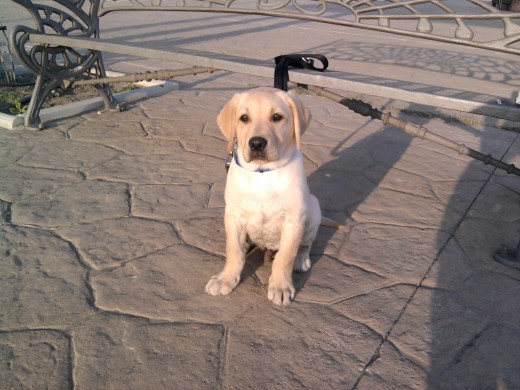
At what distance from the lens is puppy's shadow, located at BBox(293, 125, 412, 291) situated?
9.07 feet

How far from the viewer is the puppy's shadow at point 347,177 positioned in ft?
9.07

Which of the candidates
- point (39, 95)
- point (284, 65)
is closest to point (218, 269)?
point (284, 65)

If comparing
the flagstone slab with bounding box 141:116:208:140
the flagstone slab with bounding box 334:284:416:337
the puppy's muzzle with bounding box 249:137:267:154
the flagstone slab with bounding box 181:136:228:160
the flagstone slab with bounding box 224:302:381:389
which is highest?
the puppy's muzzle with bounding box 249:137:267:154

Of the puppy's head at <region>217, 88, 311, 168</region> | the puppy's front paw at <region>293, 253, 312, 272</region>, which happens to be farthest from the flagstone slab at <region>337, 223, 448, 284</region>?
the puppy's head at <region>217, 88, 311, 168</region>

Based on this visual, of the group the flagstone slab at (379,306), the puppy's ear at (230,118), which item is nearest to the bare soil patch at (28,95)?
the puppy's ear at (230,118)

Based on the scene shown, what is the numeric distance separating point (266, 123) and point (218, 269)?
2.77ft

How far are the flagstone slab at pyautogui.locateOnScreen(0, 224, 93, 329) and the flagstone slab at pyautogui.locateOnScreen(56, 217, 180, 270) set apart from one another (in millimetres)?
79

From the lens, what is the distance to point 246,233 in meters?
2.34

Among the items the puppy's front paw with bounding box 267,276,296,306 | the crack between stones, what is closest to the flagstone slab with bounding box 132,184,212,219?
the puppy's front paw with bounding box 267,276,296,306

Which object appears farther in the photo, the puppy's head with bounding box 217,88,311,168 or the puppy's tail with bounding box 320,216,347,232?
the puppy's tail with bounding box 320,216,347,232

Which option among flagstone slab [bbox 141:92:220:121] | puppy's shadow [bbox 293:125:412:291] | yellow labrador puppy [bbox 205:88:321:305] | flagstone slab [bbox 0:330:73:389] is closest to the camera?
flagstone slab [bbox 0:330:73:389]

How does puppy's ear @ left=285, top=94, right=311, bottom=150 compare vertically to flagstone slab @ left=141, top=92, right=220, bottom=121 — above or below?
above

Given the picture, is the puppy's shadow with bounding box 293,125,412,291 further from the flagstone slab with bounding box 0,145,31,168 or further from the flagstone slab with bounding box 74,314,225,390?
the flagstone slab with bounding box 0,145,31,168

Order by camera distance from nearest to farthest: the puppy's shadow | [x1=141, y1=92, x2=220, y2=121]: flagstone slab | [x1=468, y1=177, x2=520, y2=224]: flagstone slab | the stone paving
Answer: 1. the stone paving
2. the puppy's shadow
3. [x1=468, y1=177, x2=520, y2=224]: flagstone slab
4. [x1=141, y1=92, x2=220, y2=121]: flagstone slab
